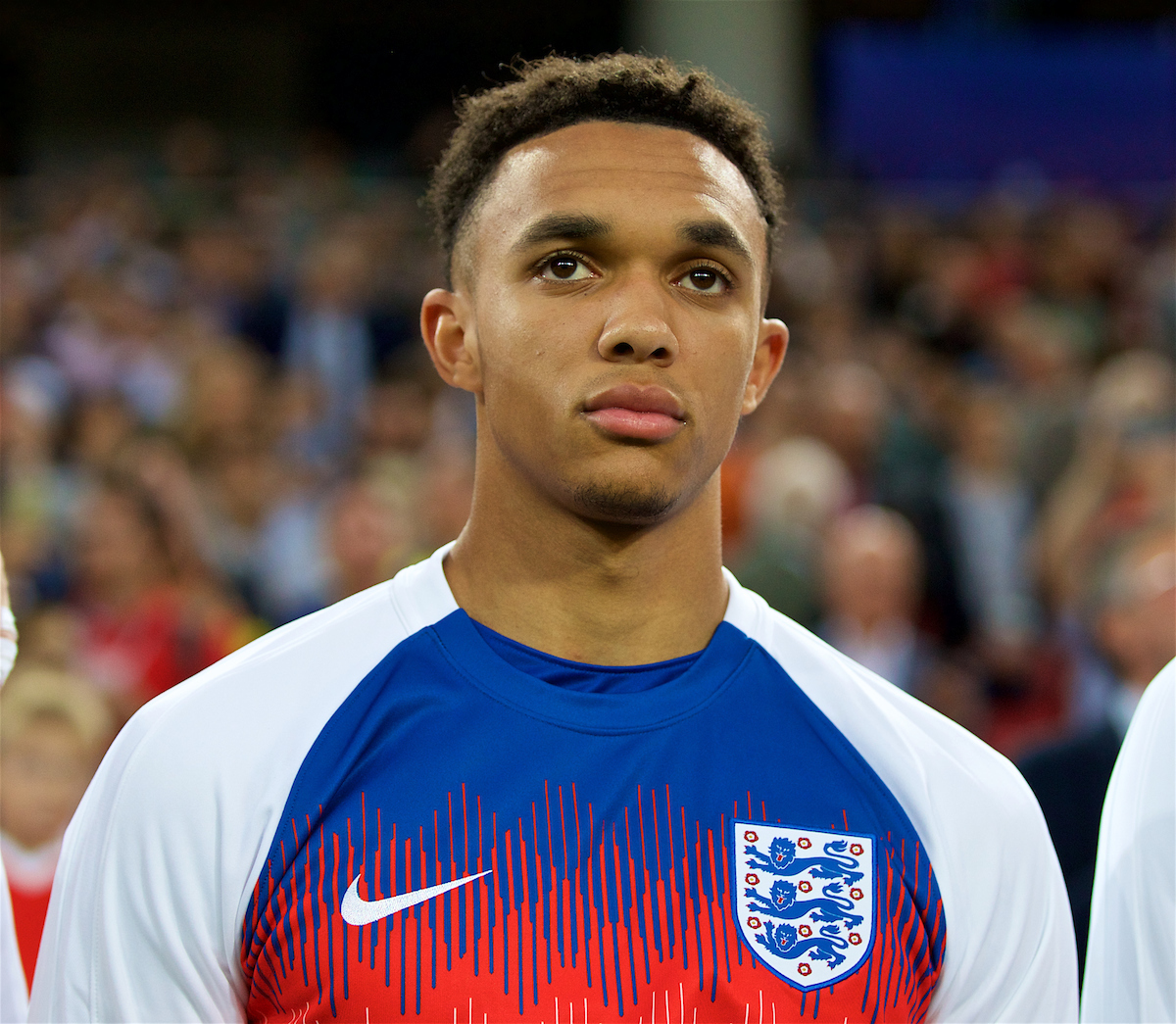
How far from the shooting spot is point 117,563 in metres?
5.24

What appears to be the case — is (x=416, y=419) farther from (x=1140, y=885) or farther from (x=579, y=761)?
(x=1140, y=885)

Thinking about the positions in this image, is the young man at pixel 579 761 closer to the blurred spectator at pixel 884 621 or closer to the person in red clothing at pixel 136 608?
the person in red clothing at pixel 136 608

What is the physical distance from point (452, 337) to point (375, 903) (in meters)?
0.81

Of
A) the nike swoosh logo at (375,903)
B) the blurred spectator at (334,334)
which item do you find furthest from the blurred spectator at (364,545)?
the nike swoosh logo at (375,903)

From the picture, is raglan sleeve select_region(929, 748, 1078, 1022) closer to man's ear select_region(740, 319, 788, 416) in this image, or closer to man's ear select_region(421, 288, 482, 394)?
man's ear select_region(740, 319, 788, 416)

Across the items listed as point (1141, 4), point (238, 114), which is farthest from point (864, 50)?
point (238, 114)

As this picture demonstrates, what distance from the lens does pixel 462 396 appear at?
7.57 metres

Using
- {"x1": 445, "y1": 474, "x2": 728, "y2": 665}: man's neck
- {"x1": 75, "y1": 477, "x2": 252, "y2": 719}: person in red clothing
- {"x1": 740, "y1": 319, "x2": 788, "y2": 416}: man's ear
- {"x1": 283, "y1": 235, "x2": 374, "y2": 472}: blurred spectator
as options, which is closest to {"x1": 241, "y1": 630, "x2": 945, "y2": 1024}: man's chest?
{"x1": 445, "y1": 474, "x2": 728, "y2": 665}: man's neck

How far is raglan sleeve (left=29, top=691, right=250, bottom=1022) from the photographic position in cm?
184

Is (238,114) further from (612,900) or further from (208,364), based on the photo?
(612,900)

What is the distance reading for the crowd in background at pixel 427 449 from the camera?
491 centimetres

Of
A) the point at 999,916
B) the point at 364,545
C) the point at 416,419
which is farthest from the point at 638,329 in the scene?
the point at 416,419

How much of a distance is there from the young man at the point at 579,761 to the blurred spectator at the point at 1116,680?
128 centimetres

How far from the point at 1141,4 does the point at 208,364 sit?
1095 centimetres
